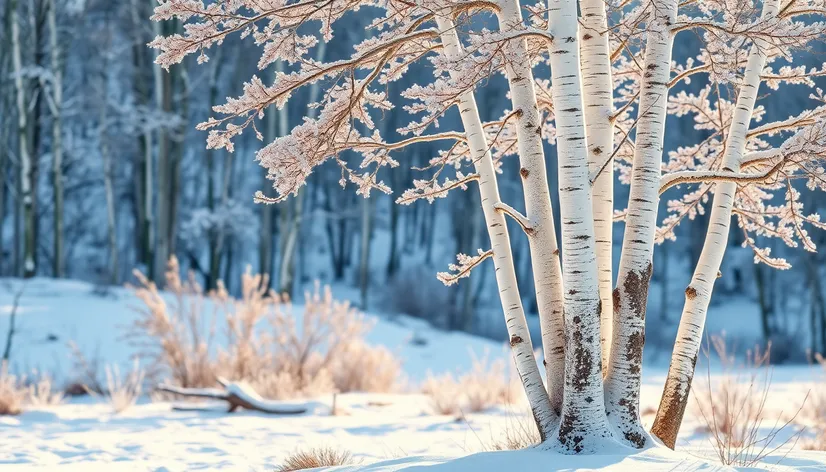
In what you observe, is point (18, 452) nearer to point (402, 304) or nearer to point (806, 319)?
point (402, 304)

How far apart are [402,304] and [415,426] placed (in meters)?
17.6

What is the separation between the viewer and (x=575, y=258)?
408cm

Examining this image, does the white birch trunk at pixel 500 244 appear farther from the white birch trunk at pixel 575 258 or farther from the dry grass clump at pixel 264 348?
the dry grass clump at pixel 264 348

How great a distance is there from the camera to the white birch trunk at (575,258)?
406 centimetres

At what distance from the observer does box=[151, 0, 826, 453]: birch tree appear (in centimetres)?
398

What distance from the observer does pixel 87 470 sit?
5.05 m

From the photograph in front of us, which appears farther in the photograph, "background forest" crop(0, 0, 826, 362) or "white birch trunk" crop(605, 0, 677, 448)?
"background forest" crop(0, 0, 826, 362)

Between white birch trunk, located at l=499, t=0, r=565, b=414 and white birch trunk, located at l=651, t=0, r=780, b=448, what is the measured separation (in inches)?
26.1

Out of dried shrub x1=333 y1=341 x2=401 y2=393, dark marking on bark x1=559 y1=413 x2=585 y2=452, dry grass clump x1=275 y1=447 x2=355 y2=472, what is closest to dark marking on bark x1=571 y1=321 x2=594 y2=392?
dark marking on bark x1=559 y1=413 x2=585 y2=452

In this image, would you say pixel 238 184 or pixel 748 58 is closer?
pixel 748 58

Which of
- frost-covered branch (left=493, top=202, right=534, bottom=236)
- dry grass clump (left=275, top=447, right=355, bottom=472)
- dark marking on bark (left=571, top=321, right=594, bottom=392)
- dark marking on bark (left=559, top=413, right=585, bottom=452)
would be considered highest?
frost-covered branch (left=493, top=202, right=534, bottom=236)

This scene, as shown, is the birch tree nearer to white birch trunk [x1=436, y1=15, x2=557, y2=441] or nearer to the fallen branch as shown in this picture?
white birch trunk [x1=436, y1=15, x2=557, y2=441]

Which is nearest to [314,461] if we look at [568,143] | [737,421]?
[568,143]

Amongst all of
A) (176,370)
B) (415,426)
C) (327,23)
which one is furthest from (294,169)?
(176,370)
